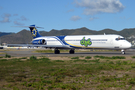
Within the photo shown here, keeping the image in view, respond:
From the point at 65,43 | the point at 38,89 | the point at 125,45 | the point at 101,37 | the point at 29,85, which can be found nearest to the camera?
the point at 38,89

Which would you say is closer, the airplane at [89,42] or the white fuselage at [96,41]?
the white fuselage at [96,41]

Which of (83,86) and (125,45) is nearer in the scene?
(83,86)

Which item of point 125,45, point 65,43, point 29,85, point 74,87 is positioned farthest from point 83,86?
point 65,43

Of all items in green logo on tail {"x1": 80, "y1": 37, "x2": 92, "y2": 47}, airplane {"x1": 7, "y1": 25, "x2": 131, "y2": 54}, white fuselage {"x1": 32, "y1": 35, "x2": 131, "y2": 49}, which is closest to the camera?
white fuselage {"x1": 32, "y1": 35, "x2": 131, "y2": 49}

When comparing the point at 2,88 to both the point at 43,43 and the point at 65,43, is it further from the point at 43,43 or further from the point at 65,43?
the point at 43,43

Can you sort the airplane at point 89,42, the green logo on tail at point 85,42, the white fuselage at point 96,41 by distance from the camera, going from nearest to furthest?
1. the white fuselage at point 96,41
2. the airplane at point 89,42
3. the green logo on tail at point 85,42

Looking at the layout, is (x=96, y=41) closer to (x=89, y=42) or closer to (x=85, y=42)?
(x=89, y=42)

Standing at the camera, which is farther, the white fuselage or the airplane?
the airplane

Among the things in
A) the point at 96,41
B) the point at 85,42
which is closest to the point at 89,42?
the point at 85,42

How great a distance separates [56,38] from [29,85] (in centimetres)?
3536

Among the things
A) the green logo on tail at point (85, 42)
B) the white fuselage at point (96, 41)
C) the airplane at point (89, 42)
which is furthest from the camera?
the green logo on tail at point (85, 42)

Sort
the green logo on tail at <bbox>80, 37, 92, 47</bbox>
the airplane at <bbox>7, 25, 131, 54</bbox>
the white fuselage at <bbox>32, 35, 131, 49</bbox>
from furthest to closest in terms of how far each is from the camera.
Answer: the green logo on tail at <bbox>80, 37, 92, 47</bbox> < the airplane at <bbox>7, 25, 131, 54</bbox> < the white fuselage at <bbox>32, 35, 131, 49</bbox>

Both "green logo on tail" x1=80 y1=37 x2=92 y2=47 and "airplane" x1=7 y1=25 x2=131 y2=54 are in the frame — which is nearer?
"airplane" x1=7 y1=25 x2=131 y2=54

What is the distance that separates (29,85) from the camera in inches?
368
